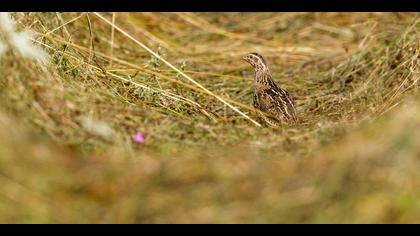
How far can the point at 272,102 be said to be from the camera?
6.07 metres

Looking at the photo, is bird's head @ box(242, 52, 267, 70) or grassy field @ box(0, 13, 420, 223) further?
bird's head @ box(242, 52, 267, 70)

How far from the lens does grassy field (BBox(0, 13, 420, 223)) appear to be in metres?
4.77

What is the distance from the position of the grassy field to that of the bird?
4.0 inches

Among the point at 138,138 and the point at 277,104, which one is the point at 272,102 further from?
the point at 138,138

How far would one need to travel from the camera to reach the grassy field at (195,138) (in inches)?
188

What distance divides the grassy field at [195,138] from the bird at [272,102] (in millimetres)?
101

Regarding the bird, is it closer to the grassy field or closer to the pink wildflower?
the grassy field

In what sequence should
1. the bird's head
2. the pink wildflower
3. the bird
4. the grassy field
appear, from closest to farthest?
1. the grassy field
2. the pink wildflower
3. the bird
4. the bird's head

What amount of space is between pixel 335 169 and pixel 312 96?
1.75m

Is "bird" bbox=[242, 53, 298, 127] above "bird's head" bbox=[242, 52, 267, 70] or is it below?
below

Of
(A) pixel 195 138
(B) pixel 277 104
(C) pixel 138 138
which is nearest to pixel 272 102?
(B) pixel 277 104

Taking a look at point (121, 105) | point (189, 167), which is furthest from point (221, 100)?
point (189, 167)

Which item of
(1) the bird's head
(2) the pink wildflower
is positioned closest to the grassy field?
(2) the pink wildflower
